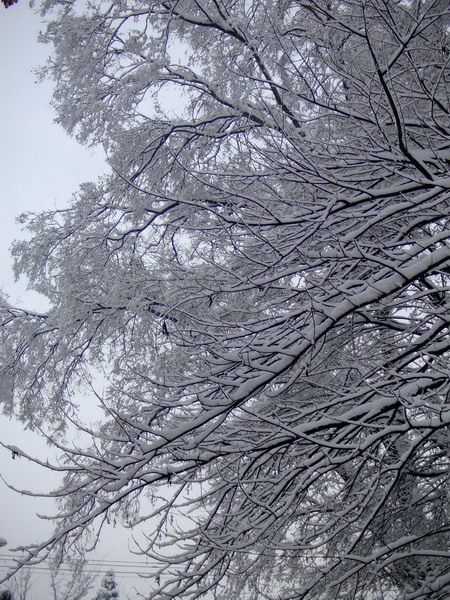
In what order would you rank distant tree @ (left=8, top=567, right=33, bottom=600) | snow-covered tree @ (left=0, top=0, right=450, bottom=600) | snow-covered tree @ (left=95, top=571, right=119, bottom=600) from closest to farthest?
snow-covered tree @ (left=0, top=0, right=450, bottom=600), distant tree @ (left=8, top=567, right=33, bottom=600), snow-covered tree @ (left=95, top=571, right=119, bottom=600)

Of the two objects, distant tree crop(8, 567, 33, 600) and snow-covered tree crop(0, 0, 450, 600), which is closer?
snow-covered tree crop(0, 0, 450, 600)

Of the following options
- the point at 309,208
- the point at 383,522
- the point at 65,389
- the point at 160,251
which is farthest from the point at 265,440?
the point at 65,389

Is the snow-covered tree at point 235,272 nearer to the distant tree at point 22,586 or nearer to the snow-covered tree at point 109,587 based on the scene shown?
the distant tree at point 22,586

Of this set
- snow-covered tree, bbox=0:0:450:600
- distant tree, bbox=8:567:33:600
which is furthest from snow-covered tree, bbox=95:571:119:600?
snow-covered tree, bbox=0:0:450:600

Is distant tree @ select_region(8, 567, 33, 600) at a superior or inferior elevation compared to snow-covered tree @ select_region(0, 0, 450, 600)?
superior

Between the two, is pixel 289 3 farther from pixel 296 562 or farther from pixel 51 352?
pixel 296 562

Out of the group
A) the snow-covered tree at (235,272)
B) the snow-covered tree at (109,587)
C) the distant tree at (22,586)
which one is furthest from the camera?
the snow-covered tree at (109,587)

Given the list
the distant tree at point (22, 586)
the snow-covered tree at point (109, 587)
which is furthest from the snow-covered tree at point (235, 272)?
the snow-covered tree at point (109, 587)

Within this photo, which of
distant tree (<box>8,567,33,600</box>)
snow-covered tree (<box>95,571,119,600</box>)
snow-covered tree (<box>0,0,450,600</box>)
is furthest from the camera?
snow-covered tree (<box>95,571,119,600</box>)

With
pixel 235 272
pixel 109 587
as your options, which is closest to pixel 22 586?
pixel 109 587

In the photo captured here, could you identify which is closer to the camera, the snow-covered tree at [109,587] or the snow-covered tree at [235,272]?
the snow-covered tree at [235,272]

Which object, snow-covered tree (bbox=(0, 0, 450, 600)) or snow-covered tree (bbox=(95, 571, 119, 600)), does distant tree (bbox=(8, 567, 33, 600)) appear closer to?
snow-covered tree (bbox=(95, 571, 119, 600))

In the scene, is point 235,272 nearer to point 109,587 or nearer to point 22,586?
point 22,586

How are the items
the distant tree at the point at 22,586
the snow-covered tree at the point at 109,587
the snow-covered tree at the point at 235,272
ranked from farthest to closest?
the snow-covered tree at the point at 109,587 → the distant tree at the point at 22,586 → the snow-covered tree at the point at 235,272
